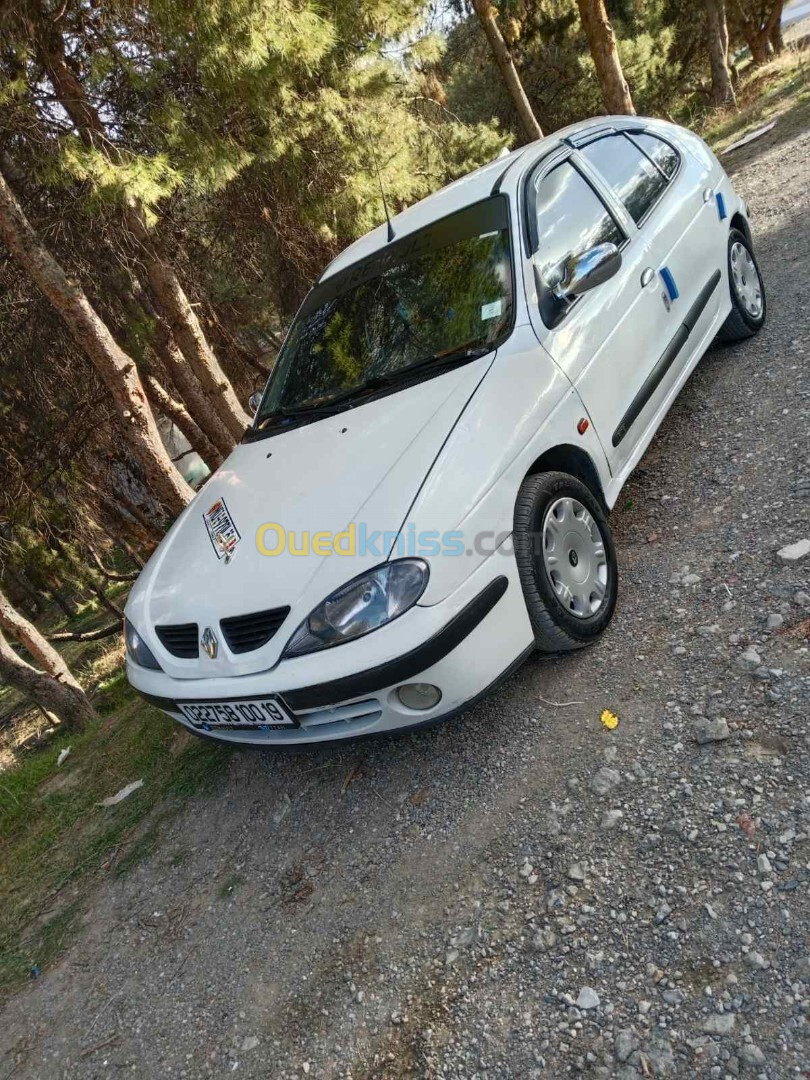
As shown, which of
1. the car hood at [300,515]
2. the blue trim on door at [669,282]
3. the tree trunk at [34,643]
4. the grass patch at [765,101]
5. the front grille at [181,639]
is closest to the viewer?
the car hood at [300,515]

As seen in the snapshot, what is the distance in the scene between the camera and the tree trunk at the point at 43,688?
7391 millimetres

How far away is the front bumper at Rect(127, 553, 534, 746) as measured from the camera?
2.42 meters

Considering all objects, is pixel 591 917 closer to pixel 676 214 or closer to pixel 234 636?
pixel 234 636

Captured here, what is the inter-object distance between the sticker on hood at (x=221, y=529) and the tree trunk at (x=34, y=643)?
521 cm

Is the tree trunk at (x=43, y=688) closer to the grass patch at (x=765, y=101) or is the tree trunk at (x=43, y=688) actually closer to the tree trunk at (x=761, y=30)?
the grass patch at (x=765, y=101)

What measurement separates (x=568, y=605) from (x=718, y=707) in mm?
681

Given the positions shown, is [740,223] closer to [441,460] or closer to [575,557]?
[575,557]

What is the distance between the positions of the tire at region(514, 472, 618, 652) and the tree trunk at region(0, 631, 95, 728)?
6.05 meters

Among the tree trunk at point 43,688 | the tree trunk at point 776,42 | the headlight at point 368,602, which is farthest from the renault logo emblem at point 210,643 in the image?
the tree trunk at point 776,42

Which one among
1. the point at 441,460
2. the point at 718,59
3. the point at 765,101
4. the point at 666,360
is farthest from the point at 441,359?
the point at 718,59

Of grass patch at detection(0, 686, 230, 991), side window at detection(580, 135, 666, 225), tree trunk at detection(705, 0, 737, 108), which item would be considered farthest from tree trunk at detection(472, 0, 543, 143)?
grass patch at detection(0, 686, 230, 991)

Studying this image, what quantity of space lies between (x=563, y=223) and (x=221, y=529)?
2208 mm

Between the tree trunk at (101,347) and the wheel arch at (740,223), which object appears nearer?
the wheel arch at (740,223)

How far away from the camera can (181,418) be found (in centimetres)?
1117
